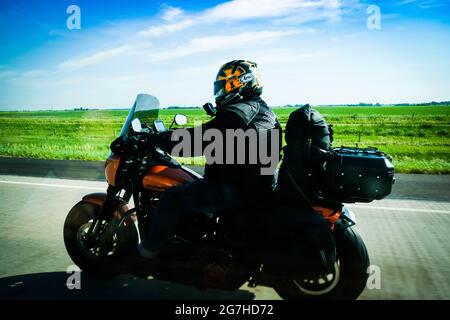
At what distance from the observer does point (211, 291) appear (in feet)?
11.5

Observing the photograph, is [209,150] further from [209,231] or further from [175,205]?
[209,231]

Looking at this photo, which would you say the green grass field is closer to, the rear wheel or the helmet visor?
the helmet visor

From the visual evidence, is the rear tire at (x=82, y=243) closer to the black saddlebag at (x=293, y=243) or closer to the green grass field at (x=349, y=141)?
the black saddlebag at (x=293, y=243)

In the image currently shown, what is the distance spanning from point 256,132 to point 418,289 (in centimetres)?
214

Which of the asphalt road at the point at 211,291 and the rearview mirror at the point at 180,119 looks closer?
the rearview mirror at the point at 180,119

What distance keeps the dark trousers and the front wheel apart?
764 mm

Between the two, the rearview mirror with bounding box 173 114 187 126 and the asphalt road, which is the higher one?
the rearview mirror with bounding box 173 114 187 126

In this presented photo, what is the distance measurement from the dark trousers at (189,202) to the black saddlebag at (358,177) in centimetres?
64

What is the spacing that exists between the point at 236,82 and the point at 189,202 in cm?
102

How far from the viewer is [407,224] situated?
5293 millimetres

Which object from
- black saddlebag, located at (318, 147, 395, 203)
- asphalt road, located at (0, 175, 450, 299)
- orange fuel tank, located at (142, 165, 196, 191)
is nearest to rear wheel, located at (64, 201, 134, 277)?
asphalt road, located at (0, 175, 450, 299)

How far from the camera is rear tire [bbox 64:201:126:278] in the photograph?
3.68 metres

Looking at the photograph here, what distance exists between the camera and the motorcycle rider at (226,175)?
2.87 metres

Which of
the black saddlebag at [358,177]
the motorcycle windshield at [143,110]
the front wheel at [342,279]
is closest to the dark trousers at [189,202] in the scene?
the black saddlebag at [358,177]
